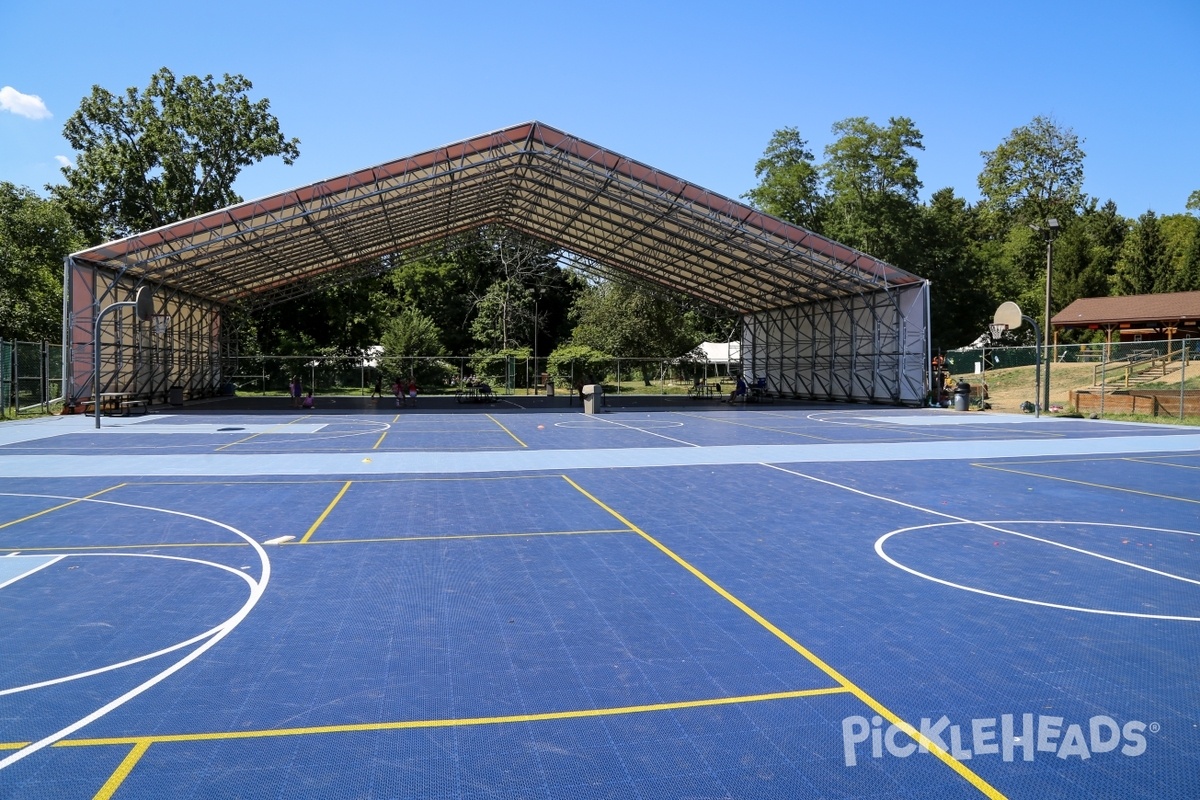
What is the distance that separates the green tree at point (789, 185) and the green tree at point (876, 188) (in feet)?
9.19

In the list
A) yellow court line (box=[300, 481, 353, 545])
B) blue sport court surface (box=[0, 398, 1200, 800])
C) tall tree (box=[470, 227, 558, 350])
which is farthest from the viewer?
tall tree (box=[470, 227, 558, 350])

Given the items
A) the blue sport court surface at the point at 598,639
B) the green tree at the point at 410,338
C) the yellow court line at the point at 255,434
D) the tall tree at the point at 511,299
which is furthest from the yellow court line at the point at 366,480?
the tall tree at the point at 511,299

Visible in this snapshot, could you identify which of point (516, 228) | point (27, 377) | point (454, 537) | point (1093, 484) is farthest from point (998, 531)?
point (516, 228)

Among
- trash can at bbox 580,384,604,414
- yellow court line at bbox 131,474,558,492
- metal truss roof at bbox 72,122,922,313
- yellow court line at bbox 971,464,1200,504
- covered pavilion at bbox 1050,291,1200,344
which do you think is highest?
metal truss roof at bbox 72,122,922,313

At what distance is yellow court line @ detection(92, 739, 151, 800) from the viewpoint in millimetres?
3807

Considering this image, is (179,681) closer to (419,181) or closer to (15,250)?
(419,181)

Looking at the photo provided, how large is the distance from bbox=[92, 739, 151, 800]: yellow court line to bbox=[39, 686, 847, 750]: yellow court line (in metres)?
0.04

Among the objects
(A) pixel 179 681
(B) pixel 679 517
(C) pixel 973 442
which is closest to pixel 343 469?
(B) pixel 679 517

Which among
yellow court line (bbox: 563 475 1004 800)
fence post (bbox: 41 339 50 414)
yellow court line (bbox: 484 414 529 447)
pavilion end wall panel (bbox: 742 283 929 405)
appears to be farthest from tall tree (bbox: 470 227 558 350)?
yellow court line (bbox: 563 475 1004 800)

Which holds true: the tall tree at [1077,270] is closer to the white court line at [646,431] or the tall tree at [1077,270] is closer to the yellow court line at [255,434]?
the white court line at [646,431]

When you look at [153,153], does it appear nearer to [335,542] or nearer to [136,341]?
[136,341]

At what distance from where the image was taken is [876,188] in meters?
57.2

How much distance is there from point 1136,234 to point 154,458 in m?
64.4

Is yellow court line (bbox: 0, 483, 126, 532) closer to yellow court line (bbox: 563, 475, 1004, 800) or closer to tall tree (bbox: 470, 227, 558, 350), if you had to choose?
yellow court line (bbox: 563, 475, 1004, 800)
